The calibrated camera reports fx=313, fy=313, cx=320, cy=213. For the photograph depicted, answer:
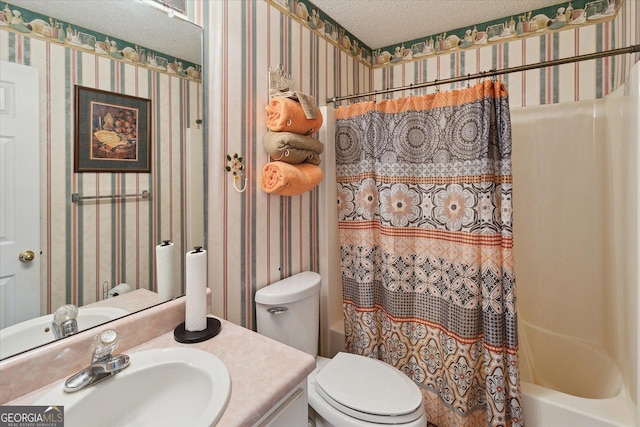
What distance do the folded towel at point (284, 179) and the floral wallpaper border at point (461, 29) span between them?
0.90 metres

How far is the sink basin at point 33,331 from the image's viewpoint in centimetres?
82

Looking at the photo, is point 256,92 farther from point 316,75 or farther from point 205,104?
point 316,75

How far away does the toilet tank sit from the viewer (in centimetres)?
148

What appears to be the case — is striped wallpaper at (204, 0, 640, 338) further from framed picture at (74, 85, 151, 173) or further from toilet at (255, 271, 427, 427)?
framed picture at (74, 85, 151, 173)

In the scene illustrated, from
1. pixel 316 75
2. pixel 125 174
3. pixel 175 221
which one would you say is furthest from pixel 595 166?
pixel 125 174

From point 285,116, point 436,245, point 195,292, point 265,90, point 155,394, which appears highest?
point 265,90

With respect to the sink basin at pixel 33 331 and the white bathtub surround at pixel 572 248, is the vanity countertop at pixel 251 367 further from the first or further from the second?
the white bathtub surround at pixel 572 248

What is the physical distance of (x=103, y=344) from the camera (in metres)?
0.87

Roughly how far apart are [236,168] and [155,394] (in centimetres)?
89

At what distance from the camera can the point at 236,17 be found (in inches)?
55.9

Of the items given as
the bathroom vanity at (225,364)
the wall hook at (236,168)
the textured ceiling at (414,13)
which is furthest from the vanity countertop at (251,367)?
the textured ceiling at (414,13)

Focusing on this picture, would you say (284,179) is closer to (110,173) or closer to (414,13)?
(110,173)

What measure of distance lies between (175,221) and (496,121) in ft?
4.71

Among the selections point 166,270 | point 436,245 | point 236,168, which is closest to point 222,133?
point 236,168
